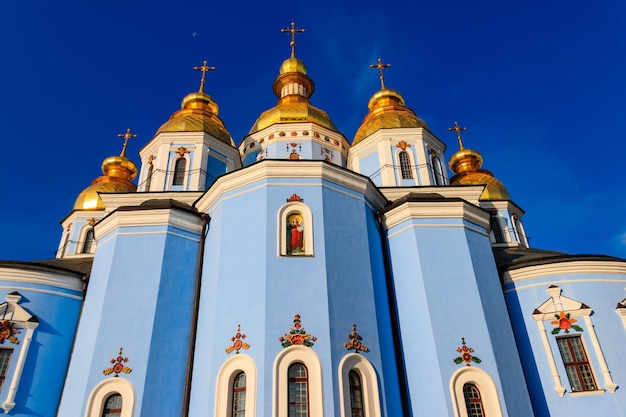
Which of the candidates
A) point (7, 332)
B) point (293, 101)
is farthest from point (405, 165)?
point (7, 332)

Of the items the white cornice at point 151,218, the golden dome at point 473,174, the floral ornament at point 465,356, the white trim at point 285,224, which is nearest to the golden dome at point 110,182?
the white cornice at point 151,218

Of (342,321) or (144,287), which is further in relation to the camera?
(144,287)

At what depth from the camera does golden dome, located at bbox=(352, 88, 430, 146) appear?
16.7m

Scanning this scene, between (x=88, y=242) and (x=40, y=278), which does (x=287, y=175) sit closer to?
(x=40, y=278)

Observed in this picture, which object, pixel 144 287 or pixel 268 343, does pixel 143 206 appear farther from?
pixel 268 343

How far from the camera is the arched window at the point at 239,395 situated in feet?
28.5

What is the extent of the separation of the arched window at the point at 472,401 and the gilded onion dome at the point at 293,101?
10.6m

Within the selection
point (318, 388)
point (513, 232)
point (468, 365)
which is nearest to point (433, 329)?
point (468, 365)

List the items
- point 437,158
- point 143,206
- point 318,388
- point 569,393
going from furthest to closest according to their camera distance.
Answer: point 437,158 → point 143,206 → point 569,393 → point 318,388

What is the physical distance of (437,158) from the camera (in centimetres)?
1691

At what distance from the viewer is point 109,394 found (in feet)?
30.7

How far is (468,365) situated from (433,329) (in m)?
0.97

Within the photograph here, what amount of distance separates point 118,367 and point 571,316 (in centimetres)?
1070

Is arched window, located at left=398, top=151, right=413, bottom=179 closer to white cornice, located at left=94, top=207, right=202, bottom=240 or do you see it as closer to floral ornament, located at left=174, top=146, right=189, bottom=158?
floral ornament, located at left=174, top=146, right=189, bottom=158
